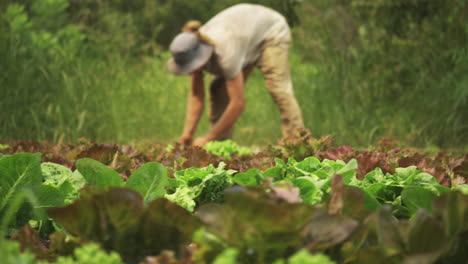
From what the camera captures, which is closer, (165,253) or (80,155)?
(165,253)

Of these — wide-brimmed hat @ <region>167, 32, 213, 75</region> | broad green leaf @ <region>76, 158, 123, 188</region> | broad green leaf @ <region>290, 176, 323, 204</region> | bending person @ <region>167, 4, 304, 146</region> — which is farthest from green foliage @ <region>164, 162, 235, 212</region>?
wide-brimmed hat @ <region>167, 32, 213, 75</region>

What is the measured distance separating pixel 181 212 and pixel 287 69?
5.10 meters

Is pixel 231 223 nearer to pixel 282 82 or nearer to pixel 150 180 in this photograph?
pixel 150 180

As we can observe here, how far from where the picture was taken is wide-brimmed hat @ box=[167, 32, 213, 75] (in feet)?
16.9

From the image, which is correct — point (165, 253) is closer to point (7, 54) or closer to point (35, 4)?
point (7, 54)

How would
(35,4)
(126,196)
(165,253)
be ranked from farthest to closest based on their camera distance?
(35,4) < (126,196) < (165,253)

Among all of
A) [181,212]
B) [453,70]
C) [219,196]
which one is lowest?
[453,70]

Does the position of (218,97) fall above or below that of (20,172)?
below

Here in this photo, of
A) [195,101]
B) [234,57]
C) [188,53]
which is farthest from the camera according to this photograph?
[195,101]

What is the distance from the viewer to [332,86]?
6.91 meters

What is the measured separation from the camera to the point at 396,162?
2.03 meters

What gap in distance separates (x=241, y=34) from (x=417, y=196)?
449cm

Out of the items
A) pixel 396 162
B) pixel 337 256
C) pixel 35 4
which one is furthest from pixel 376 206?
pixel 35 4

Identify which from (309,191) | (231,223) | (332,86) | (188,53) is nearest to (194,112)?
(188,53)
